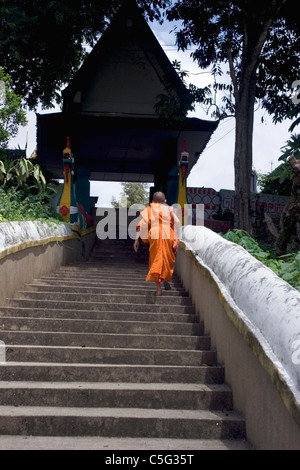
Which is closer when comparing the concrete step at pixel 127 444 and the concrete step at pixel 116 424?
the concrete step at pixel 127 444

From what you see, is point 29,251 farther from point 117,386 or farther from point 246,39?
point 246,39

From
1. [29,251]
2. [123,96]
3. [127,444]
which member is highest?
[123,96]

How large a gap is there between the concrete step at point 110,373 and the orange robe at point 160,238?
2371mm

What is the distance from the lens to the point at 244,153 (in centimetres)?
1124

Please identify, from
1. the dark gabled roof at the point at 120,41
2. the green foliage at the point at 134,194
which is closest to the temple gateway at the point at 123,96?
the dark gabled roof at the point at 120,41

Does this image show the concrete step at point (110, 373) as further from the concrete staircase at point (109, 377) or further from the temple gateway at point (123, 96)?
the temple gateway at point (123, 96)

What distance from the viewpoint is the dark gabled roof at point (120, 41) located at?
15.0 metres

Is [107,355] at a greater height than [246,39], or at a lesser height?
lesser

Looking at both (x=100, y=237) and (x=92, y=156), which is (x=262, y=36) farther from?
(x=92, y=156)

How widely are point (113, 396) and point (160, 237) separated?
129 inches

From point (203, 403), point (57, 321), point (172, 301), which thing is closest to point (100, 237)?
point (172, 301)

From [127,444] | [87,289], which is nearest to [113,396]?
[127,444]

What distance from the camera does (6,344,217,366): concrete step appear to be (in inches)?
180
